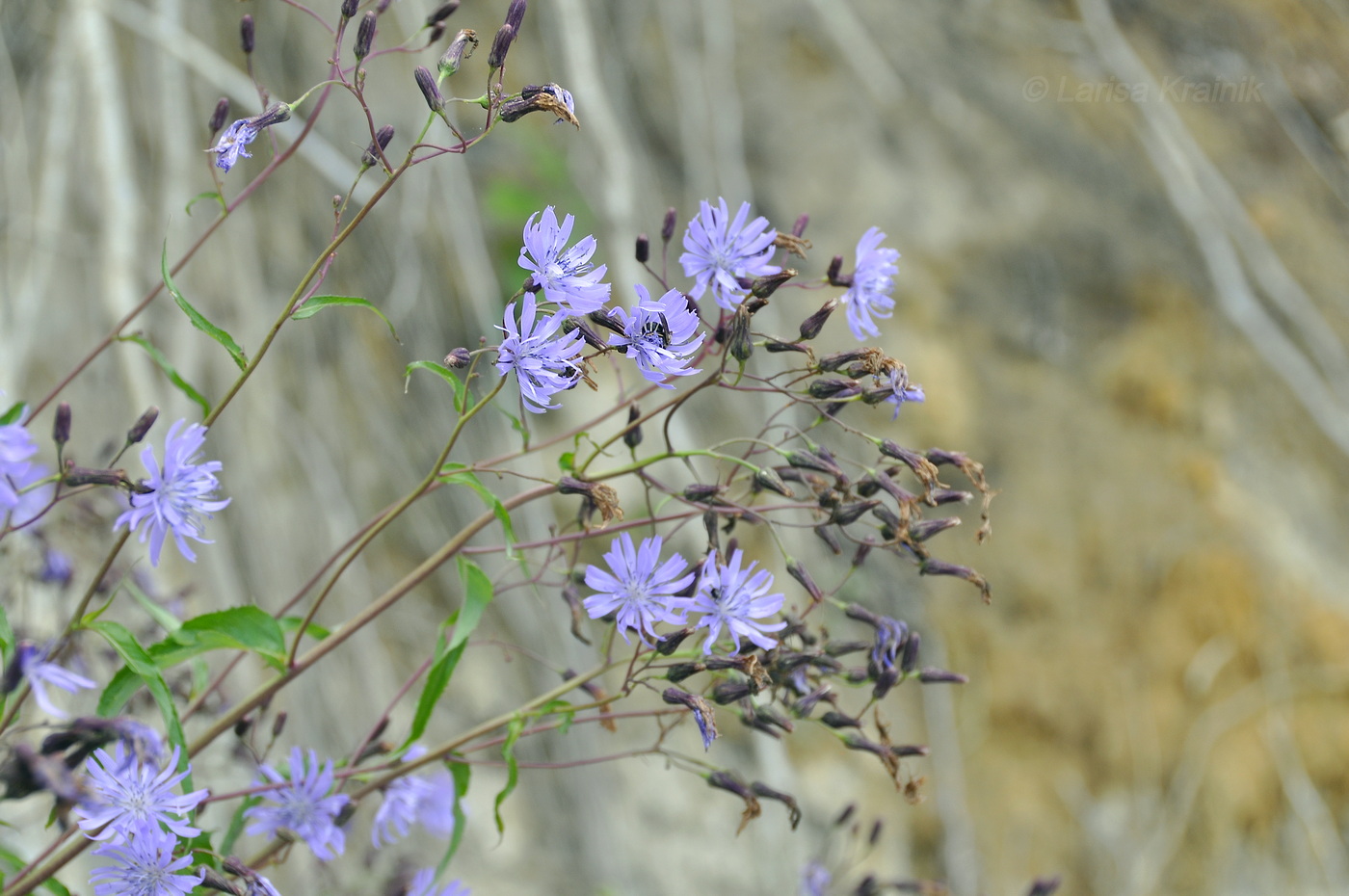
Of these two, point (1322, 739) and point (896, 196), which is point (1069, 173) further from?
point (1322, 739)

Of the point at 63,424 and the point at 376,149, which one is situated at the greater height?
the point at 376,149

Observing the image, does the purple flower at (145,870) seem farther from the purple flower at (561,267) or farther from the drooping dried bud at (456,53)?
the drooping dried bud at (456,53)

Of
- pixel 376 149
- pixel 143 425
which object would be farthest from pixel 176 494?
pixel 376 149

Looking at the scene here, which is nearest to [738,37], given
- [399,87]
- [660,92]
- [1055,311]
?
[660,92]

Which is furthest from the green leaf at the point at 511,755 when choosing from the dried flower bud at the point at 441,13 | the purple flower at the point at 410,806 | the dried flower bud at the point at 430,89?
the dried flower bud at the point at 441,13

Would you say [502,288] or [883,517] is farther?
[502,288]

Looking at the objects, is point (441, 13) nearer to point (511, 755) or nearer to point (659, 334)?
point (659, 334)

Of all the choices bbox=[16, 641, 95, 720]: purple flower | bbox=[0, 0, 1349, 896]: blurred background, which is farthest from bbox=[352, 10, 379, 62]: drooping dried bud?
bbox=[0, 0, 1349, 896]: blurred background
